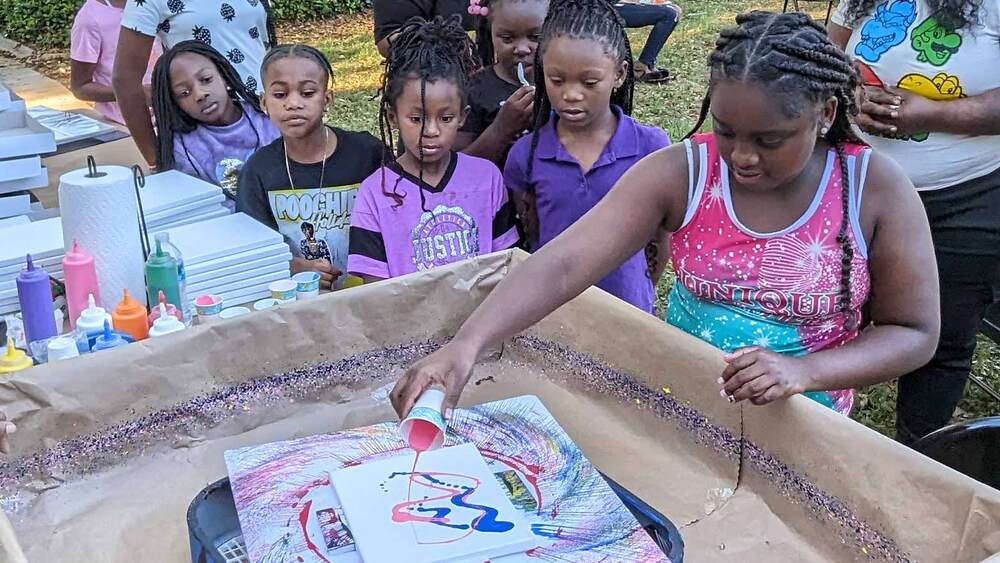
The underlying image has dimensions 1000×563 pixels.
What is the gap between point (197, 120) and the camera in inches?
106

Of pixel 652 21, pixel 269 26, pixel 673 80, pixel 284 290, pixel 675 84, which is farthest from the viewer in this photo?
pixel 652 21

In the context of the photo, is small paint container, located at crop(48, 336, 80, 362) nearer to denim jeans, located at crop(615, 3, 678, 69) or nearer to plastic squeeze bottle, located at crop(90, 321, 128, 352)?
plastic squeeze bottle, located at crop(90, 321, 128, 352)

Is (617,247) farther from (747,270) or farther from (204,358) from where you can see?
(204,358)

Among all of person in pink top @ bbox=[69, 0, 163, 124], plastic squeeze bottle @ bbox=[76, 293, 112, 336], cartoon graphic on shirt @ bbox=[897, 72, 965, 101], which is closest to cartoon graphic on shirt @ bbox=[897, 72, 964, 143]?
cartoon graphic on shirt @ bbox=[897, 72, 965, 101]

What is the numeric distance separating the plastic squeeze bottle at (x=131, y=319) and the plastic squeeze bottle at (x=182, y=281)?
0.37 feet

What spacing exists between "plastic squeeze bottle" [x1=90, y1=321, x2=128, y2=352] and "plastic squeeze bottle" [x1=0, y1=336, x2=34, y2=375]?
0.34 ft

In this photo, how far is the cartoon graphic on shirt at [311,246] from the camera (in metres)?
2.28

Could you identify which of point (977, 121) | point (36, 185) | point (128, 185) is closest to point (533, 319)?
point (128, 185)

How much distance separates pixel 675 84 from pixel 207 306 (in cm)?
525

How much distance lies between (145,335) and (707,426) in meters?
0.98

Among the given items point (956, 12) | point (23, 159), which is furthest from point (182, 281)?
point (956, 12)

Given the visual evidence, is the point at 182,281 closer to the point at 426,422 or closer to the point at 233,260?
the point at 233,260

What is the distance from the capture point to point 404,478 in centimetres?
138

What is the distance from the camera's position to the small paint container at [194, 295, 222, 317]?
1816 mm
